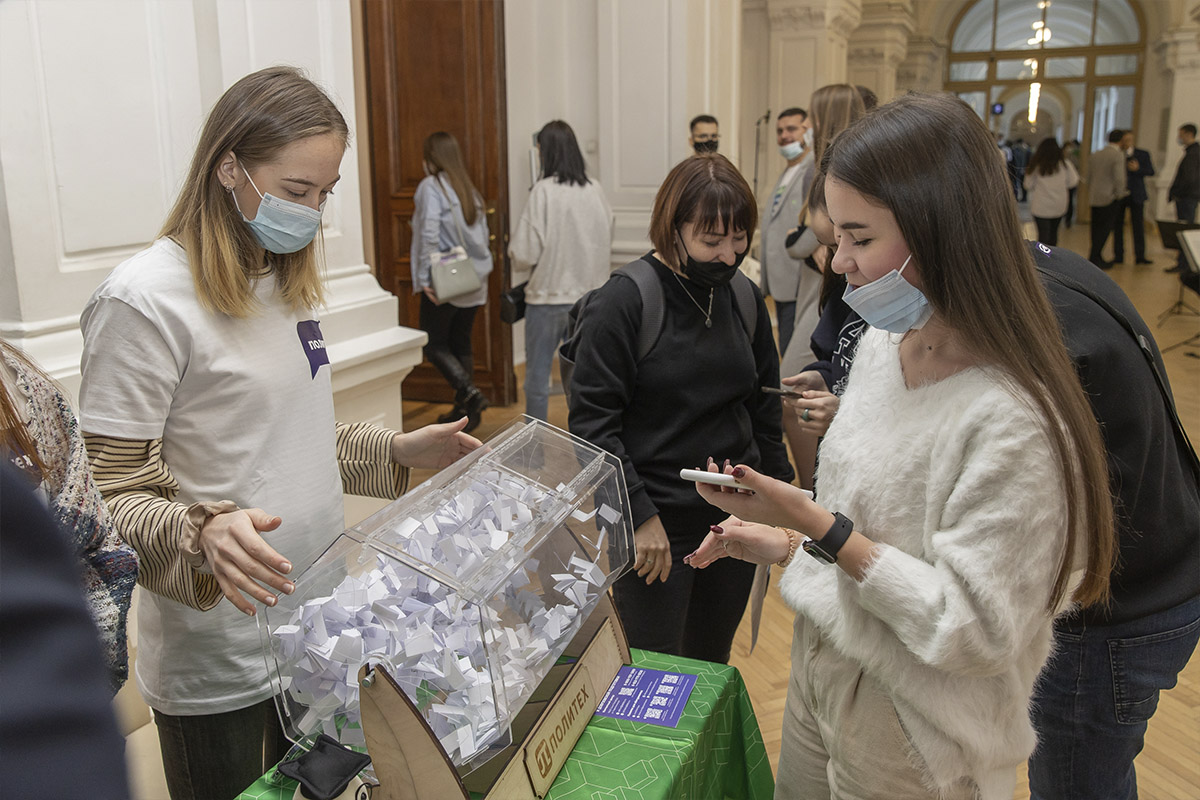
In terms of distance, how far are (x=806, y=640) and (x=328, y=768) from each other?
758mm

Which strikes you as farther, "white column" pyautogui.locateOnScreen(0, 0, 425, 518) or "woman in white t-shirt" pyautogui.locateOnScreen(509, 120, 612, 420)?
"woman in white t-shirt" pyautogui.locateOnScreen(509, 120, 612, 420)

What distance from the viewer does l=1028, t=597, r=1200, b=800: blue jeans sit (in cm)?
158

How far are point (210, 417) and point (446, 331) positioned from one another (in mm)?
4508

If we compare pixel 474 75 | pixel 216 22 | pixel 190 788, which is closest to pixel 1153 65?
pixel 474 75

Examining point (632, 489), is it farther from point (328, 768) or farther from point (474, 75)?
point (474, 75)

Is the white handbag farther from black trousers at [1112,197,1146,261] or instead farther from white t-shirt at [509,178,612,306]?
black trousers at [1112,197,1146,261]

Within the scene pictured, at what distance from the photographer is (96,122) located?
245 cm

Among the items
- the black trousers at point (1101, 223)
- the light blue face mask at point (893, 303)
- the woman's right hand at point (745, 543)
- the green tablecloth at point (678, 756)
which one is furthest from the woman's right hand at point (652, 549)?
the black trousers at point (1101, 223)

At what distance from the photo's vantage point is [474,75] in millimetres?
6051

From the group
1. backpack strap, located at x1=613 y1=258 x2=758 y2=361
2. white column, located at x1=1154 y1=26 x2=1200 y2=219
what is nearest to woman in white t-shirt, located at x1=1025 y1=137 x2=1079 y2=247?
white column, located at x1=1154 y1=26 x2=1200 y2=219

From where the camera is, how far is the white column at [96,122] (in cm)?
226

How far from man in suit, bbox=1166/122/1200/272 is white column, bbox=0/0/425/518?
1186cm

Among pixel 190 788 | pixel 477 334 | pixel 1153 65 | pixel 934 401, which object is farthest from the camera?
pixel 1153 65

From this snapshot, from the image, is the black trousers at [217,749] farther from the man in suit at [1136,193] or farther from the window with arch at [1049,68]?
the window with arch at [1049,68]
